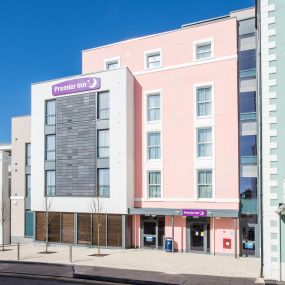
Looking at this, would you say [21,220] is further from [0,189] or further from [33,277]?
[33,277]

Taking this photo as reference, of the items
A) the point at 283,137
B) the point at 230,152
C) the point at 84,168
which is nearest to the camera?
the point at 283,137

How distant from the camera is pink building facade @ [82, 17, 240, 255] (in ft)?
77.7

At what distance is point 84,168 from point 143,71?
318 inches

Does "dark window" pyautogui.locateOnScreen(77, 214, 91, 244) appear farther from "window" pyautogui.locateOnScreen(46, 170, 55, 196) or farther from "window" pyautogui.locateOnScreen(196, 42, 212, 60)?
"window" pyautogui.locateOnScreen(196, 42, 212, 60)

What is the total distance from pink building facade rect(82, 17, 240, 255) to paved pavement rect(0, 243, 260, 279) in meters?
1.84

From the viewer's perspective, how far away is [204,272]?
57.3 feet

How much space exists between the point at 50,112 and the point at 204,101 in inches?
464

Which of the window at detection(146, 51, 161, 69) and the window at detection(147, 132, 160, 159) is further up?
the window at detection(146, 51, 161, 69)

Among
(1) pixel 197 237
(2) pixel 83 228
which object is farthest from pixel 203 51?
(2) pixel 83 228

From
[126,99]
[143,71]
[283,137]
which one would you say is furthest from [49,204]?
[283,137]

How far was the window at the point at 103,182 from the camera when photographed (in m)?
26.3

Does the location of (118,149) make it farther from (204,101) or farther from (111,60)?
(111,60)

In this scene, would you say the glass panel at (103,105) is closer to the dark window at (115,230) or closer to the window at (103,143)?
the window at (103,143)

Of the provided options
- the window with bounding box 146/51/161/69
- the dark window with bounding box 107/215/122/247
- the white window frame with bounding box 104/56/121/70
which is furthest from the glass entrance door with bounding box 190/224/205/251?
the white window frame with bounding box 104/56/121/70
